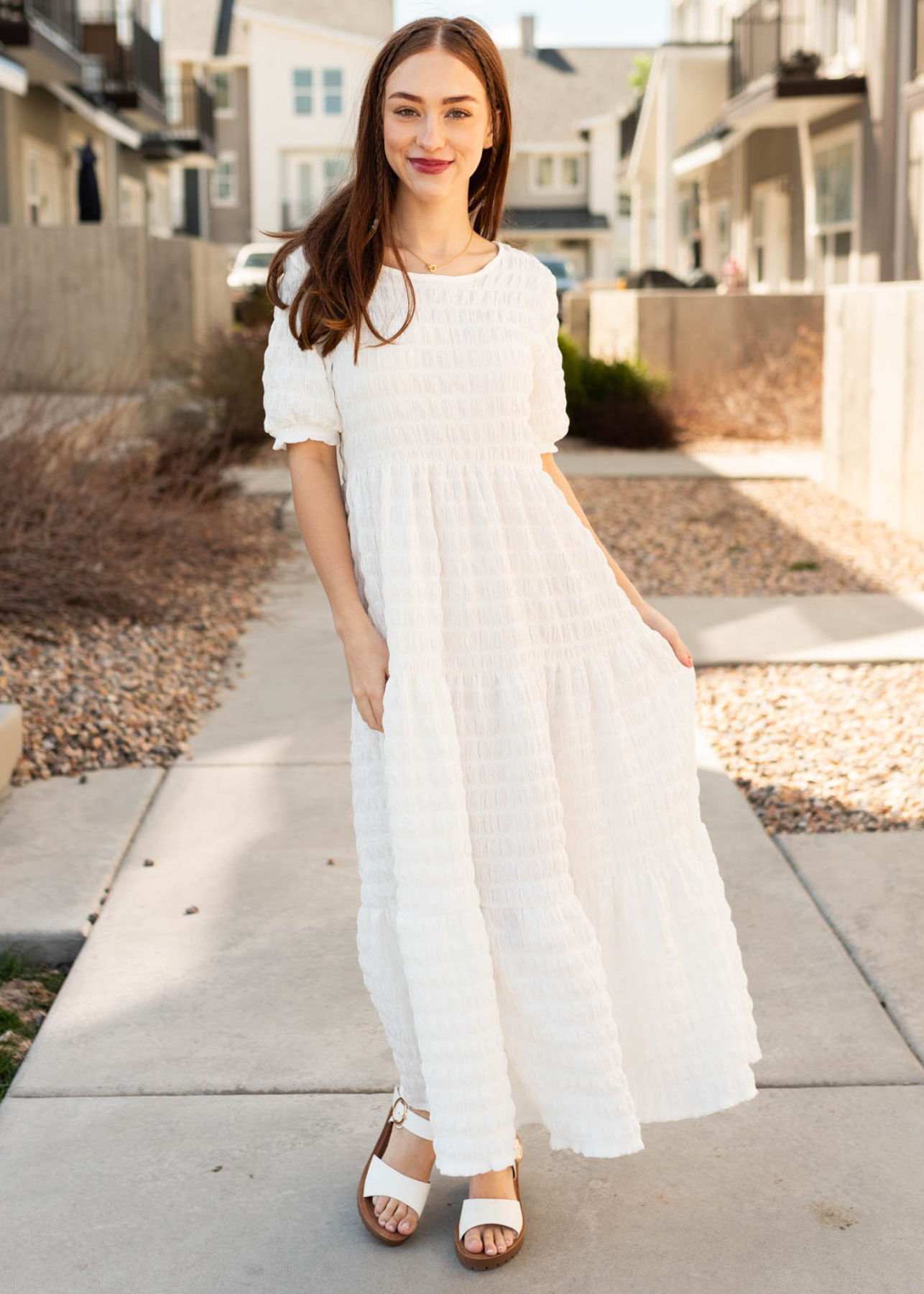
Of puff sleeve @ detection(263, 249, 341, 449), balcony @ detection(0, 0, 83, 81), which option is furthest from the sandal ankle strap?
balcony @ detection(0, 0, 83, 81)

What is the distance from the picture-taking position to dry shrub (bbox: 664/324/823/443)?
12.7 metres

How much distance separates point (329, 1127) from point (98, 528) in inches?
147

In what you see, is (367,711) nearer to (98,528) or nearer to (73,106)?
(98,528)

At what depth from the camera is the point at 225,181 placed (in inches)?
1673

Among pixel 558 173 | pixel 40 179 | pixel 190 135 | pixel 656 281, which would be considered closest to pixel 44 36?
pixel 40 179

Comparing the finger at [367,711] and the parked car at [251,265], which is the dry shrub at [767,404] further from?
the parked car at [251,265]

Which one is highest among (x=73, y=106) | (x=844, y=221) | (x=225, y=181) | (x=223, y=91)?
(x=223, y=91)

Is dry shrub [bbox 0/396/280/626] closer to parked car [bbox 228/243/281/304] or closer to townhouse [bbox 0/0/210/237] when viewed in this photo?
townhouse [bbox 0/0/210/237]

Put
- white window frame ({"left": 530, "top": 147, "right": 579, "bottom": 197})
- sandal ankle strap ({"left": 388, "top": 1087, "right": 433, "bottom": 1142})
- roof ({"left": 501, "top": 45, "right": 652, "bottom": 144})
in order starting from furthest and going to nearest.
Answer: roof ({"left": 501, "top": 45, "right": 652, "bottom": 144}) → white window frame ({"left": 530, "top": 147, "right": 579, "bottom": 197}) → sandal ankle strap ({"left": 388, "top": 1087, "right": 433, "bottom": 1142})

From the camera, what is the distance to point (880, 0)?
1482 centimetres

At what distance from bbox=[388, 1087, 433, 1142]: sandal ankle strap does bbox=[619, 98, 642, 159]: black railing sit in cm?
2727

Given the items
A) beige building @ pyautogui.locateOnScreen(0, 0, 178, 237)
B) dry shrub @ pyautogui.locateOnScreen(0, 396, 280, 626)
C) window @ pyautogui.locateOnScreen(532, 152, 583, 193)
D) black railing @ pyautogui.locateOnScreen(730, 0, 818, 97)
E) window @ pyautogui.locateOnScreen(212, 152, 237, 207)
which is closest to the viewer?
dry shrub @ pyautogui.locateOnScreen(0, 396, 280, 626)

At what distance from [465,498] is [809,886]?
1.84 meters

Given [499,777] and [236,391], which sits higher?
[236,391]
